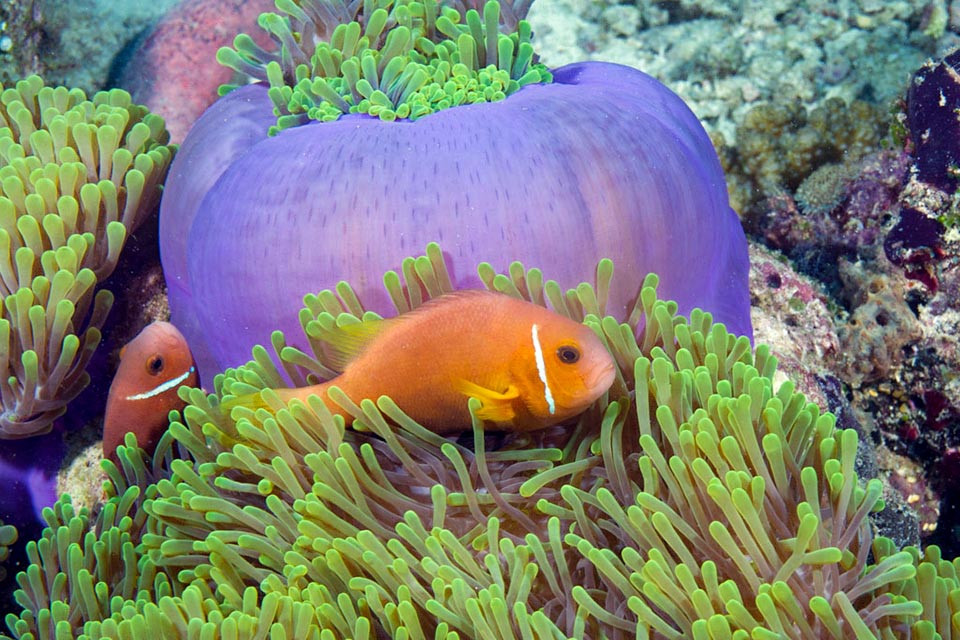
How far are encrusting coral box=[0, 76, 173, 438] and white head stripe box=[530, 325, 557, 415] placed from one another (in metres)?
1.25

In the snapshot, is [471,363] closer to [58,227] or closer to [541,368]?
[541,368]

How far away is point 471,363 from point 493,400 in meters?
0.09

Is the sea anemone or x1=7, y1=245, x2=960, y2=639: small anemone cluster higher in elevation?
the sea anemone

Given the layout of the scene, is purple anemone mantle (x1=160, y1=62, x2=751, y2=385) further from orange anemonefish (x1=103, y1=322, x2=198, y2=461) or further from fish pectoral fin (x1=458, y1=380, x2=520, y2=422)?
fish pectoral fin (x1=458, y1=380, x2=520, y2=422)

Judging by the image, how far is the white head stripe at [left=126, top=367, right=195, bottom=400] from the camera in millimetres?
1982

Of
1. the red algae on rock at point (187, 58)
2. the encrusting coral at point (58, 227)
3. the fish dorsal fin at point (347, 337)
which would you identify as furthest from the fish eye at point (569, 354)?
the red algae on rock at point (187, 58)

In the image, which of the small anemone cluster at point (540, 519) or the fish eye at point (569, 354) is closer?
the small anemone cluster at point (540, 519)

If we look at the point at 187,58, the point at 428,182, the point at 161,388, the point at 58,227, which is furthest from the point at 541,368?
the point at 187,58

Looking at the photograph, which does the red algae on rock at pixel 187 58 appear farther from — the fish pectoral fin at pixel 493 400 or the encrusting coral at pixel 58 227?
the fish pectoral fin at pixel 493 400

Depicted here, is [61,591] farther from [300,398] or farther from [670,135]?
[670,135]

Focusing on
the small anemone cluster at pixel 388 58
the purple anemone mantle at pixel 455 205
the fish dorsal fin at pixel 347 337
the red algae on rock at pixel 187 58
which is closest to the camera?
the fish dorsal fin at pixel 347 337

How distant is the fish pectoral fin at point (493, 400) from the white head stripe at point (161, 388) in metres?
1.05

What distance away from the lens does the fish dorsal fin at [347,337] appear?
4.64 ft

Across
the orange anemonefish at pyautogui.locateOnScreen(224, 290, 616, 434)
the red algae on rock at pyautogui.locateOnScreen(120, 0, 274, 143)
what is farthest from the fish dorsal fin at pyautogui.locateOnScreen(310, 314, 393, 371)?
the red algae on rock at pyautogui.locateOnScreen(120, 0, 274, 143)
